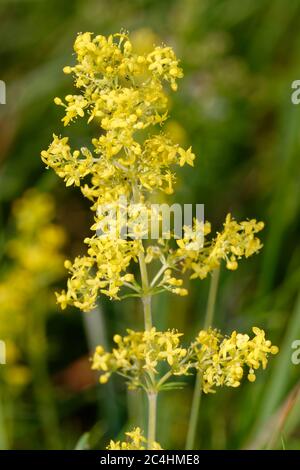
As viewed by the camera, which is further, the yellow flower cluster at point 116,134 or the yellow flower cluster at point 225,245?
the yellow flower cluster at point 225,245

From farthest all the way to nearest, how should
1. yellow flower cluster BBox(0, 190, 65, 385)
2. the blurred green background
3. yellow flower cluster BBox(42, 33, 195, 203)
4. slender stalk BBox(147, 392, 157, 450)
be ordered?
yellow flower cluster BBox(0, 190, 65, 385), the blurred green background, slender stalk BBox(147, 392, 157, 450), yellow flower cluster BBox(42, 33, 195, 203)

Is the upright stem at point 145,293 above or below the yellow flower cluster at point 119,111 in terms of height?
below

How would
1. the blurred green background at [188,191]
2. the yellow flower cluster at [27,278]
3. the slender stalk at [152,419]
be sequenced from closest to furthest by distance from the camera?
the slender stalk at [152,419]
the blurred green background at [188,191]
the yellow flower cluster at [27,278]

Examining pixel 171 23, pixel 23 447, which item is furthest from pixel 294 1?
pixel 23 447

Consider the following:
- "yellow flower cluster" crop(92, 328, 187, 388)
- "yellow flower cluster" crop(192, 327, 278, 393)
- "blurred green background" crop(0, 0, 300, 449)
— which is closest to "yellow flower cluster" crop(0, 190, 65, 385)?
"blurred green background" crop(0, 0, 300, 449)

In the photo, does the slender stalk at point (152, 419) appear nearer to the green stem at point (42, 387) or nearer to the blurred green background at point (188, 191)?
the blurred green background at point (188, 191)

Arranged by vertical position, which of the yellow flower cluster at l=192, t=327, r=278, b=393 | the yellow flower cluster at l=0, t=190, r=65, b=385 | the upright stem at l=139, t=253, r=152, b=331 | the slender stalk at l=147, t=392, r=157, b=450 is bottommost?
the slender stalk at l=147, t=392, r=157, b=450

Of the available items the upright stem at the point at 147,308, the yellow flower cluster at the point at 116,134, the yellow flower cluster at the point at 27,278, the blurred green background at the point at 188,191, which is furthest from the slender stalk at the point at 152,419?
the yellow flower cluster at the point at 27,278

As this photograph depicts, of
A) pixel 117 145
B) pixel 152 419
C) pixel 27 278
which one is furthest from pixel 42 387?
pixel 117 145

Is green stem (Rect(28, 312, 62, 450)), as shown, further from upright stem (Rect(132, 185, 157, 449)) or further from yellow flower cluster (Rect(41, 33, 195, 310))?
yellow flower cluster (Rect(41, 33, 195, 310))
